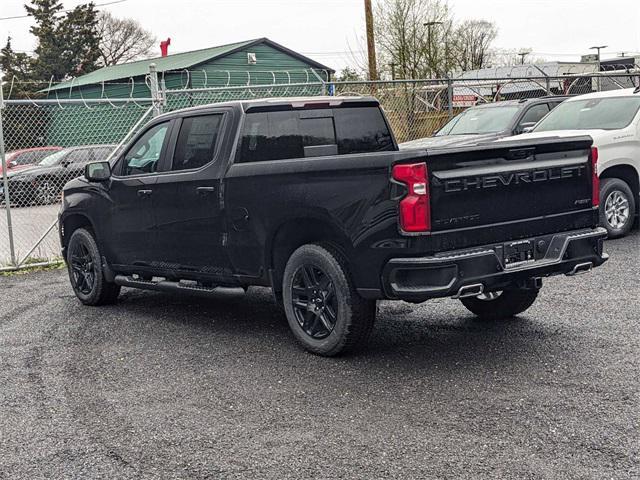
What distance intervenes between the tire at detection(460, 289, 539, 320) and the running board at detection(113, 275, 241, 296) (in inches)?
78.6

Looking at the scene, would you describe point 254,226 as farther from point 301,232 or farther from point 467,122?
point 467,122

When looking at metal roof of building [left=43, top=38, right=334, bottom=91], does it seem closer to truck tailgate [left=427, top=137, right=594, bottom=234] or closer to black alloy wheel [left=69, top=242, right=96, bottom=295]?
black alloy wheel [left=69, top=242, right=96, bottom=295]

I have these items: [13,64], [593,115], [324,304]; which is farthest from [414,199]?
[13,64]

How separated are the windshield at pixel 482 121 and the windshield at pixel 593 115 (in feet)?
5.55

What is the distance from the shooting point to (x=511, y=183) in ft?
19.0

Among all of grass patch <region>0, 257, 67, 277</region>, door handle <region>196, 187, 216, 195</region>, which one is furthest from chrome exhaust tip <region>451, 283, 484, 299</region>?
grass patch <region>0, 257, 67, 277</region>

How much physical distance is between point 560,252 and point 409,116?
1311 cm

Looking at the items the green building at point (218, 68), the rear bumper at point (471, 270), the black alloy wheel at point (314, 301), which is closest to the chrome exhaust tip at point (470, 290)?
the rear bumper at point (471, 270)

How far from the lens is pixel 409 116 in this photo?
18781 mm

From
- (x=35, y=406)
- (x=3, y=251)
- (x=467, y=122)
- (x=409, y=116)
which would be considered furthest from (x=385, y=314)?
(x=409, y=116)

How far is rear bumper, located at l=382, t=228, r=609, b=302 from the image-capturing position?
5.41 metres

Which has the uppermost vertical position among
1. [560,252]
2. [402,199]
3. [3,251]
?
[402,199]

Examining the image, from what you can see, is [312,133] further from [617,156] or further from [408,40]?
[408,40]

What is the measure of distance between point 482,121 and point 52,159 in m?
11.7
